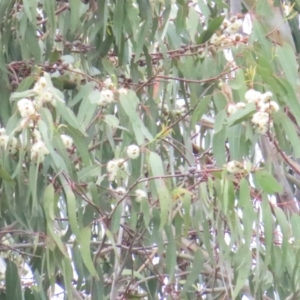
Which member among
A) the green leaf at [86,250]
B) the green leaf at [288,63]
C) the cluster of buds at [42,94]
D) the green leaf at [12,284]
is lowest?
the green leaf at [12,284]

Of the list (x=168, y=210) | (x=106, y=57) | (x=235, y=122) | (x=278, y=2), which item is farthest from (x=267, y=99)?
(x=278, y=2)

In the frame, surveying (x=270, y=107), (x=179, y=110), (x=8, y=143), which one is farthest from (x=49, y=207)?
(x=179, y=110)

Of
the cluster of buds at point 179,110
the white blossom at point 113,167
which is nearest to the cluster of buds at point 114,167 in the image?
the white blossom at point 113,167

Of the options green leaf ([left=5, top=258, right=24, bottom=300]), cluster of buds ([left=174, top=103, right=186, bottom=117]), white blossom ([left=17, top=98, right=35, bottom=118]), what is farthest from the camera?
cluster of buds ([left=174, top=103, right=186, bottom=117])

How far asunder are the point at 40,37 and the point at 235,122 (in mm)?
802

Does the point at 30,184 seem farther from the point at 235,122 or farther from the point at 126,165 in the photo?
the point at 235,122

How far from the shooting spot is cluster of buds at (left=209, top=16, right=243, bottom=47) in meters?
1.95

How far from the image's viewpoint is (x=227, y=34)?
2.01 meters

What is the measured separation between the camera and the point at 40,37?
2160 mm

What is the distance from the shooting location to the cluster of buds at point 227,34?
195cm

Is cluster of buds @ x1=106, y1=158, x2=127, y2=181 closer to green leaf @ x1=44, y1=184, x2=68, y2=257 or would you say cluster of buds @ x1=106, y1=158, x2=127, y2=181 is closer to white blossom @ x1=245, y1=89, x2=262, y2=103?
green leaf @ x1=44, y1=184, x2=68, y2=257

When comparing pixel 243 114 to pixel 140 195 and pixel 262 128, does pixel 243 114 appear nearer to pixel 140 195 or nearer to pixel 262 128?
pixel 262 128

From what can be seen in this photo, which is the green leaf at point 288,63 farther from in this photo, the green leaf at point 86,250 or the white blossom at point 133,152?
the green leaf at point 86,250

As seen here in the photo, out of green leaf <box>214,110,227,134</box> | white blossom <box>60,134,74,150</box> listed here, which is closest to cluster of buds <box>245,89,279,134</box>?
green leaf <box>214,110,227,134</box>
